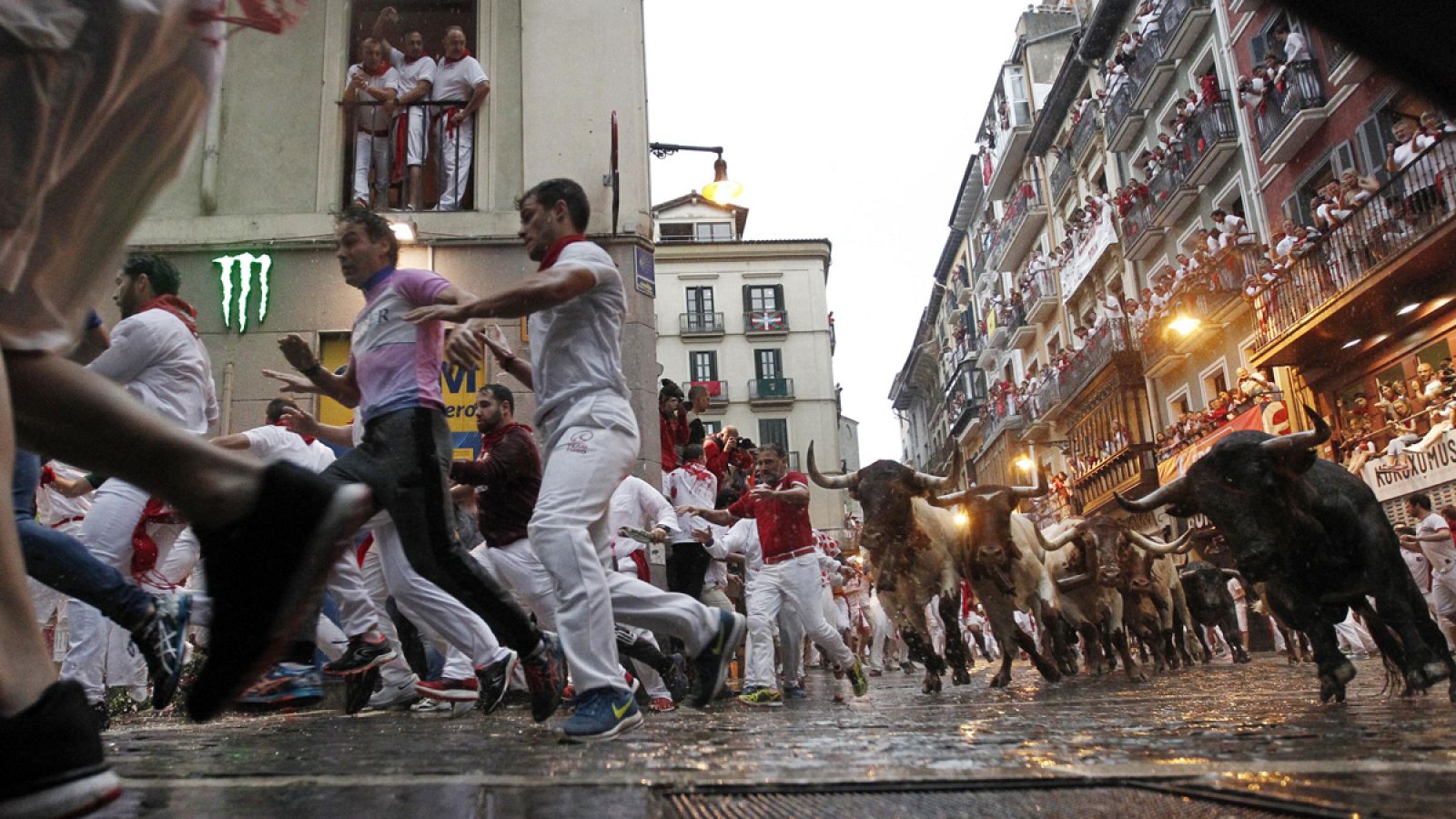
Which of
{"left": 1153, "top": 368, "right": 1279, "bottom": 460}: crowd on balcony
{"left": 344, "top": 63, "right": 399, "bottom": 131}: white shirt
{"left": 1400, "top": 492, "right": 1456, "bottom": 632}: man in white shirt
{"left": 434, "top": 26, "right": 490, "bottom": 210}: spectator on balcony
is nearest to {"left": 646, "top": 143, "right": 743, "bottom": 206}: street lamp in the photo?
{"left": 434, "top": 26, "right": 490, "bottom": 210}: spectator on balcony

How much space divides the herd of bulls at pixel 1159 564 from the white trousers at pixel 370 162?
647cm

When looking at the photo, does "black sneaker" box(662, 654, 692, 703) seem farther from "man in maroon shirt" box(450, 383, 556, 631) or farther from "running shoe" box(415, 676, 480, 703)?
"running shoe" box(415, 676, 480, 703)

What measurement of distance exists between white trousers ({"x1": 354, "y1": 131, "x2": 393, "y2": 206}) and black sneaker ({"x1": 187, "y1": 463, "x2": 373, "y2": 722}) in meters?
11.5

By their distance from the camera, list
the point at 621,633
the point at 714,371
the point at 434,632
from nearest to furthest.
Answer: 1. the point at 434,632
2. the point at 621,633
3. the point at 714,371

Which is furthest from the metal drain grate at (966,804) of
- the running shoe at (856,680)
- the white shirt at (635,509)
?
the white shirt at (635,509)

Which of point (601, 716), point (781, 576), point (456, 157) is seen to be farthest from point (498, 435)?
point (456, 157)

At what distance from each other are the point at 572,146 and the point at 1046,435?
113 feet

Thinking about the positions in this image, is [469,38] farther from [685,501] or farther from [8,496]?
[8,496]

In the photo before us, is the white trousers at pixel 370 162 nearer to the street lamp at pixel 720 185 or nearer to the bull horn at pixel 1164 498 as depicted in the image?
the street lamp at pixel 720 185

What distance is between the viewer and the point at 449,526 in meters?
4.33

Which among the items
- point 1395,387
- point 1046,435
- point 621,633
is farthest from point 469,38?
point 1046,435

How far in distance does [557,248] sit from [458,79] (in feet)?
31.4

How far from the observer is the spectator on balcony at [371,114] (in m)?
12.7

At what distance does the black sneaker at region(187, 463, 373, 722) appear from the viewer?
190 cm
